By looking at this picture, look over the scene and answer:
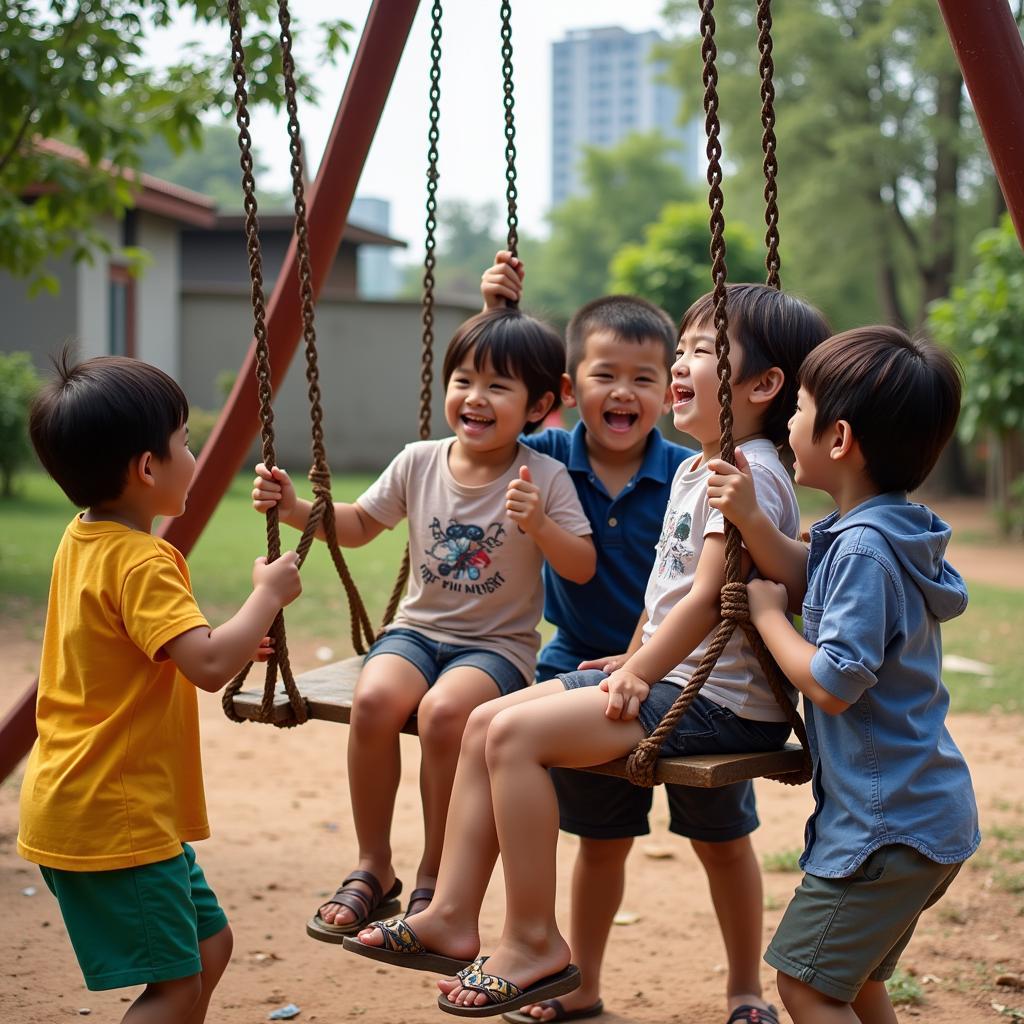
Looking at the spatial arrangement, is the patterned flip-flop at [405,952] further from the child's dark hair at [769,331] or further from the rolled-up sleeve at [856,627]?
the child's dark hair at [769,331]

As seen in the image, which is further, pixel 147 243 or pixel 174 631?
pixel 147 243

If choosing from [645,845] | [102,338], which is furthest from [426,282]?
[102,338]

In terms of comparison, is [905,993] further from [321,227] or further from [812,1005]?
[321,227]

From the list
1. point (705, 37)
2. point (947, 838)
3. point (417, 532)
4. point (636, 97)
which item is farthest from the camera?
point (636, 97)

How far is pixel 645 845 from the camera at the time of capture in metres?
5.10

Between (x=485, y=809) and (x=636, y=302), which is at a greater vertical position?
(x=636, y=302)

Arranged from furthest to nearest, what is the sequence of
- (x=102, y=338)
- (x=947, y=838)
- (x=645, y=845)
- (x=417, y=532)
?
1. (x=102, y=338)
2. (x=645, y=845)
3. (x=417, y=532)
4. (x=947, y=838)

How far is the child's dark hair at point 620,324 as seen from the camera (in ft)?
10.1

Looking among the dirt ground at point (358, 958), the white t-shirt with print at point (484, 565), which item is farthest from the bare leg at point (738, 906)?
the white t-shirt with print at point (484, 565)

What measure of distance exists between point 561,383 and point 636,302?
0.28 m

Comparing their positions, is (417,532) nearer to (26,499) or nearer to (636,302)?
(636,302)

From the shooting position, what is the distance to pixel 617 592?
3.11 m

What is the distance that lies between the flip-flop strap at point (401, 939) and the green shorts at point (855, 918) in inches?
26.2

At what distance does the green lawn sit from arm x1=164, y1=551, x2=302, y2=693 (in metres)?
5.52
